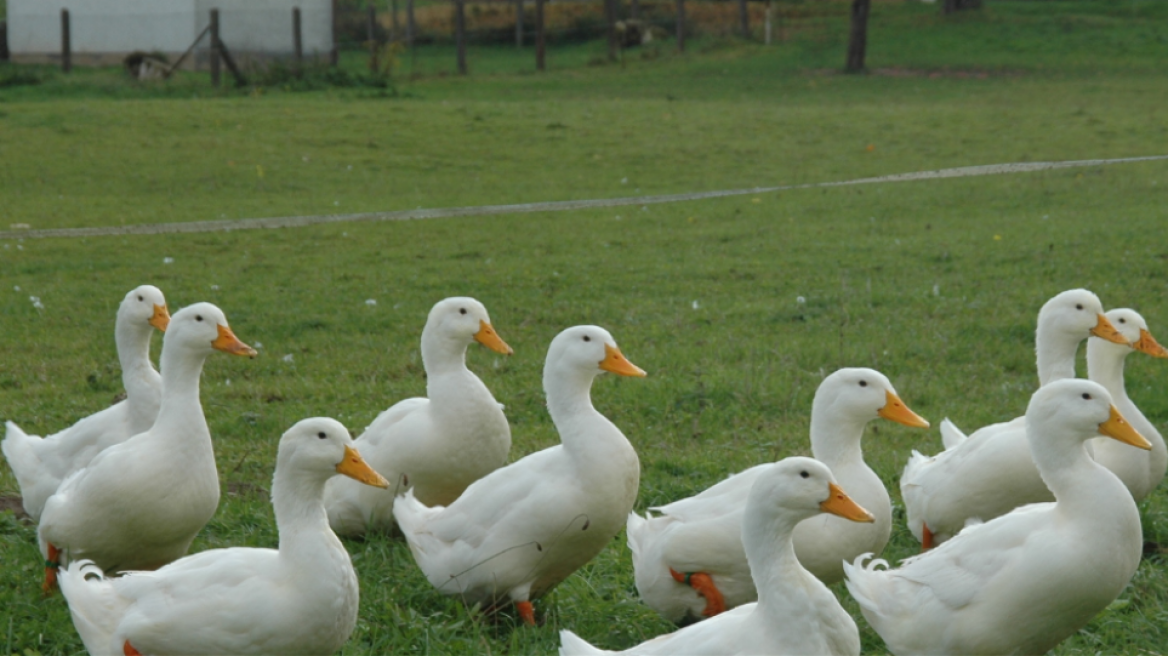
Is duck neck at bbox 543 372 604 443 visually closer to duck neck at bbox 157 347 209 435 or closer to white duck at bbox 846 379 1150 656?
white duck at bbox 846 379 1150 656

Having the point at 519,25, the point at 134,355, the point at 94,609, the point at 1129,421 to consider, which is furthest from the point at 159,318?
the point at 519,25

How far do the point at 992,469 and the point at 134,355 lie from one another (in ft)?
Result: 12.7

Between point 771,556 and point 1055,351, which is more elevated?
point 1055,351

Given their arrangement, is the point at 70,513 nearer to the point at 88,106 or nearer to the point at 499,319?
the point at 499,319

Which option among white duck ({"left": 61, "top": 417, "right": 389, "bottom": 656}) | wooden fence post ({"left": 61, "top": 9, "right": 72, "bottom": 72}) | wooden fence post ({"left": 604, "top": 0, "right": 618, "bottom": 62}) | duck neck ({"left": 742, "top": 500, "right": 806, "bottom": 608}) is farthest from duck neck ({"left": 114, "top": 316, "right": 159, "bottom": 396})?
wooden fence post ({"left": 604, "top": 0, "right": 618, "bottom": 62})

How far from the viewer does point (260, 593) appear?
391 centimetres

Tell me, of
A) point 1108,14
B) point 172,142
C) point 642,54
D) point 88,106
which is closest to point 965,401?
point 172,142

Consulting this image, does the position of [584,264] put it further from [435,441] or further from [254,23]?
[254,23]

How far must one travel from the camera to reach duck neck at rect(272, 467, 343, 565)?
397 centimetres

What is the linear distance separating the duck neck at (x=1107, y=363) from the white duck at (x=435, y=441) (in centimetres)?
280

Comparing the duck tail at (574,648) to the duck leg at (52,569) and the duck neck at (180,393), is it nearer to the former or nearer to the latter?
the duck neck at (180,393)

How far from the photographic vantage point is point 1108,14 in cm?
3862

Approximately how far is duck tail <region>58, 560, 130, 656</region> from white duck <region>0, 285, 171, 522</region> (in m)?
1.52

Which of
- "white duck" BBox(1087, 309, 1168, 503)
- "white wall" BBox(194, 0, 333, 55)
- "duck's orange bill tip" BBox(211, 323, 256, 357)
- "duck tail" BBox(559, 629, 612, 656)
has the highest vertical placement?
"white wall" BBox(194, 0, 333, 55)
